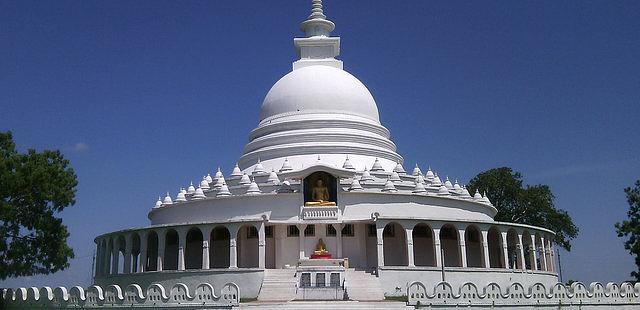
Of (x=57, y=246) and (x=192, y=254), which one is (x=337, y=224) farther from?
(x=57, y=246)

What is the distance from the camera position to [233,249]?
1251 inches

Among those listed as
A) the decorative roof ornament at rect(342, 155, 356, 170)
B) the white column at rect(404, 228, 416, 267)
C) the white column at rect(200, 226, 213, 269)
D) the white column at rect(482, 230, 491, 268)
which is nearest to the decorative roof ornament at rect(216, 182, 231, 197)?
the white column at rect(200, 226, 213, 269)

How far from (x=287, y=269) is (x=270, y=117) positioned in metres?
14.9

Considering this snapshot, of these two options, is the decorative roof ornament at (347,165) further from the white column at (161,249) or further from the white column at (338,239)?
the white column at (161,249)

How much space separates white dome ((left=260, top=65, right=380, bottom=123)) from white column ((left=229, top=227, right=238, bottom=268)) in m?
12.1

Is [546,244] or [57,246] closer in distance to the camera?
[57,246]

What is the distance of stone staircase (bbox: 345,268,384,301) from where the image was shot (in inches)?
1059

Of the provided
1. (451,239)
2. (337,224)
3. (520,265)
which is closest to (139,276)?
(337,224)

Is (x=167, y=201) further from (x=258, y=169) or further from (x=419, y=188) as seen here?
(x=419, y=188)

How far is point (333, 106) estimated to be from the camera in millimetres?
41906

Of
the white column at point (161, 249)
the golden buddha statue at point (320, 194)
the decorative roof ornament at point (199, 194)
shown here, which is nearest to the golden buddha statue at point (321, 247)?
the golden buddha statue at point (320, 194)

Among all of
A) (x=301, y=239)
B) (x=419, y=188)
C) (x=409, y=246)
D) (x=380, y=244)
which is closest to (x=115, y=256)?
(x=301, y=239)

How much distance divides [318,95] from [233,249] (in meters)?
14.2

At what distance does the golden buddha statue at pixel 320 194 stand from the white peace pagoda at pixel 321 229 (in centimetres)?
6
